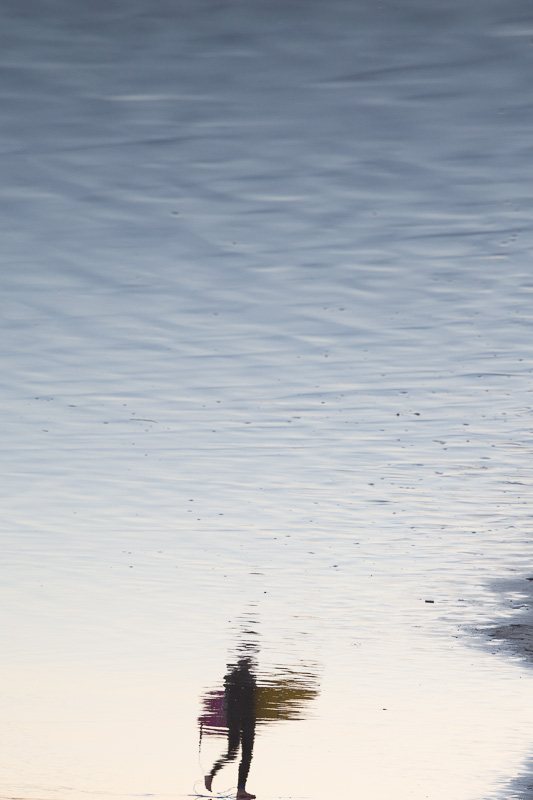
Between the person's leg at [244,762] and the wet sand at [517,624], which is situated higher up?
the wet sand at [517,624]

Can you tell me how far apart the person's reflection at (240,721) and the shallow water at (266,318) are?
1.46 metres

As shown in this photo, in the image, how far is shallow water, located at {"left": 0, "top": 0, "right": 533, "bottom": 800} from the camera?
211 inches

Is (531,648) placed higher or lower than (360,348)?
lower

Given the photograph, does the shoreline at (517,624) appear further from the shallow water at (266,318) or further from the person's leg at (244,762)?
the person's leg at (244,762)

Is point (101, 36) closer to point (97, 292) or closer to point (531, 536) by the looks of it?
point (97, 292)

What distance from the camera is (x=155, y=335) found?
8.27 m

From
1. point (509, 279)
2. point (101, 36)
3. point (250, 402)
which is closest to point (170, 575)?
point (250, 402)

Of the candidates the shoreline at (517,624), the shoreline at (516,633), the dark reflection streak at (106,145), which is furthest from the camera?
the shoreline at (516,633)

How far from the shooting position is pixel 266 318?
7.92 metres

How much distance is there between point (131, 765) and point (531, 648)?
8392 millimetres

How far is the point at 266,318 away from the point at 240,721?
9.23 metres

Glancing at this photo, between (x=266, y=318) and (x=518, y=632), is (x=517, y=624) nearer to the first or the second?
(x=518, y=632)

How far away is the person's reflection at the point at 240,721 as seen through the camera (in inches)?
526

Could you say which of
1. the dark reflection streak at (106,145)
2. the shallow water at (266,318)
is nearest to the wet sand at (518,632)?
the shallow water at (266,318)
